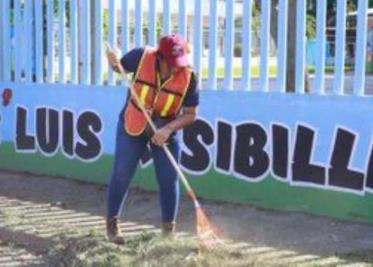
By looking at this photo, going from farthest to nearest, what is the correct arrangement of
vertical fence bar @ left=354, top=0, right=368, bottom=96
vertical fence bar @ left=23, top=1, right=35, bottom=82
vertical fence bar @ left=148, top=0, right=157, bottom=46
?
vertical fence bar @ left=23, top=1, right=35, bottom=82, vertical fence bar @ left=148, top=0, right=157, bottom=46, vertical fence bar @ left=354, top=0, right=368, bottom=96

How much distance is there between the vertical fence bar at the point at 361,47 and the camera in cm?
726

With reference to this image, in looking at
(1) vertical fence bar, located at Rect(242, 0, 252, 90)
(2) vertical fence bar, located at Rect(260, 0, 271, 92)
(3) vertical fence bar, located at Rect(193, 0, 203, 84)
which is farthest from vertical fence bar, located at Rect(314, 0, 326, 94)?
(3) vertical fence bar, located at Rect(193, 0, 203, 84)

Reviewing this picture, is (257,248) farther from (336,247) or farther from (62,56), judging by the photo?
(62,56)

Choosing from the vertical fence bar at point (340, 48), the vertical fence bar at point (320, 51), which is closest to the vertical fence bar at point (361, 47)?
the vertical fence bar at point (340, 48)

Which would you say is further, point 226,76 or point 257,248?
point 226,76

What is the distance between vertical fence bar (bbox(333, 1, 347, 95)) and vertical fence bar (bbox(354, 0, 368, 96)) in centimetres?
14

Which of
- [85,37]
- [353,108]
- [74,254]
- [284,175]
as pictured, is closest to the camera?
[74,254]

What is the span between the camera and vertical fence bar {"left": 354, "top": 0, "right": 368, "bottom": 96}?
7.26m

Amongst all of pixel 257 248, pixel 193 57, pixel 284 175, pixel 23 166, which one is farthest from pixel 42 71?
pixel 257 248

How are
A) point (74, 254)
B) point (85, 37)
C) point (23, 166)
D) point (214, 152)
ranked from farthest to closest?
point (23, 166) → point (85, 37) → point (214, 152) → point (74, 254)

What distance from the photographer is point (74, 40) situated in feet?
31.5

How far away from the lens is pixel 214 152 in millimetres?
8352

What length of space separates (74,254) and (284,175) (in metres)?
2.27

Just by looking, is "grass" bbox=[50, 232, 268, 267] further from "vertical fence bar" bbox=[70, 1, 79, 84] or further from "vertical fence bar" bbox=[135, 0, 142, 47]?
"vertical fence bar" bbox=[70, 1, 79, 84]
